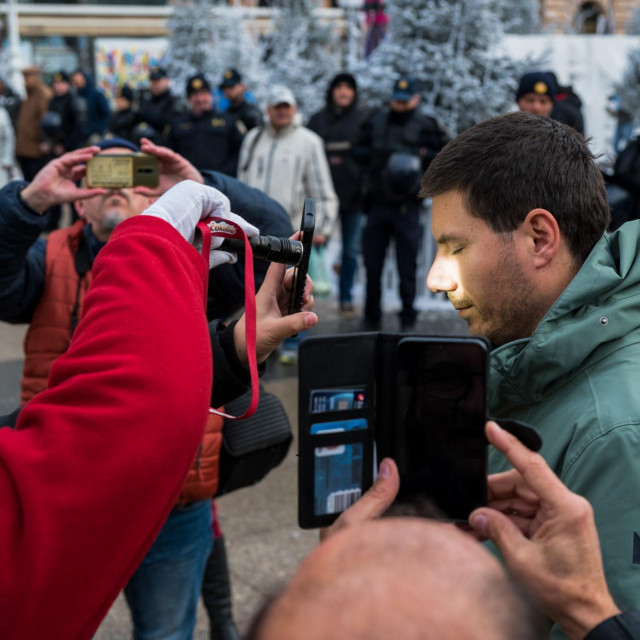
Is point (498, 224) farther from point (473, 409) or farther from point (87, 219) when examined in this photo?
point (87, 219)

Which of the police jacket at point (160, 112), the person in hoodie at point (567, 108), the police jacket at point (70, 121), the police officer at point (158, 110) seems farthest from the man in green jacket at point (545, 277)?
the police jacket at point (70, 121)

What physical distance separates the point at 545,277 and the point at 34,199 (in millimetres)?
1729

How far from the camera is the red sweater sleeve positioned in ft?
3.99

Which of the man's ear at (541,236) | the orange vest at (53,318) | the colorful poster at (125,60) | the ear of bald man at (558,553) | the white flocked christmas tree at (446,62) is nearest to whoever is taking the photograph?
the ear of bald man at (558,553)

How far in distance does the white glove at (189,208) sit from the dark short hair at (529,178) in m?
0.50

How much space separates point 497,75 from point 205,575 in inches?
392

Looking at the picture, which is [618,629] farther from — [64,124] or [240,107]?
[64,124]

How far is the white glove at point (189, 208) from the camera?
58.6 inches

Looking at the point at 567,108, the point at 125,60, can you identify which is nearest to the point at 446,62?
the point at 567,108

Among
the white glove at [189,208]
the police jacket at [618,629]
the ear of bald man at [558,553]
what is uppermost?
the white glove at [189,208]

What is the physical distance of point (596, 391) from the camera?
1.54 metres

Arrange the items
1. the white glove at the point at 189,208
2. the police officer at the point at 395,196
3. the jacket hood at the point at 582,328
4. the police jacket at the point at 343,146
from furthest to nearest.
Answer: the police jacket at the point at 343,146
the police officer at the point at 395,196
the jacket hood at the point at 582,328
the white glove at the point at 189,208

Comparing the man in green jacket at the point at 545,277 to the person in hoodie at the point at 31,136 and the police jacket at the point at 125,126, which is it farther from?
the person in hoodie at the point at 31,136

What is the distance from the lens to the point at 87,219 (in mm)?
3141
